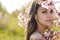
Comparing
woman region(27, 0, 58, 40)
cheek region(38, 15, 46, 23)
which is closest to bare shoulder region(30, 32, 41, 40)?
woman region(27, 0, 58, 40)

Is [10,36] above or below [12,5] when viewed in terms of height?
below

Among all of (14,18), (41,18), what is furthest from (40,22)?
(14,18)

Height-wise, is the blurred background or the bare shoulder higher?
the blurred background

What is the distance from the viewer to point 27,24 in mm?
1490

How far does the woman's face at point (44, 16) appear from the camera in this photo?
1.51 metres

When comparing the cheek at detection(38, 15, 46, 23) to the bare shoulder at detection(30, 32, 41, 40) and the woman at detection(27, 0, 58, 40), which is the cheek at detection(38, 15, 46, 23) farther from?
the bare shoulder at detection(30, 32, 41, 40)

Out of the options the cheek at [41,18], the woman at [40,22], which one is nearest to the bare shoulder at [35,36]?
the woman at [40,22]

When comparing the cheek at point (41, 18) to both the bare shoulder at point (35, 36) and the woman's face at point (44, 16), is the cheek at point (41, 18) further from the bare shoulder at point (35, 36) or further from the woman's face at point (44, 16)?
the bare shoulder at point (35, 36)

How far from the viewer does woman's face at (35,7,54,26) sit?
4.95ft

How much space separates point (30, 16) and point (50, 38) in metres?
0.24

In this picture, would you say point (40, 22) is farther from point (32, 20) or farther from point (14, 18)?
point (14, 18)

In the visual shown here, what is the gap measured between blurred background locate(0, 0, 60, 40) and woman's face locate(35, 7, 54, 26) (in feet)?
0.29

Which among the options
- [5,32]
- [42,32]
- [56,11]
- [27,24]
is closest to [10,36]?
[5,32]

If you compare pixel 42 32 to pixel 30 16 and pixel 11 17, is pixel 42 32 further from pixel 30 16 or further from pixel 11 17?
pixel 11 17
